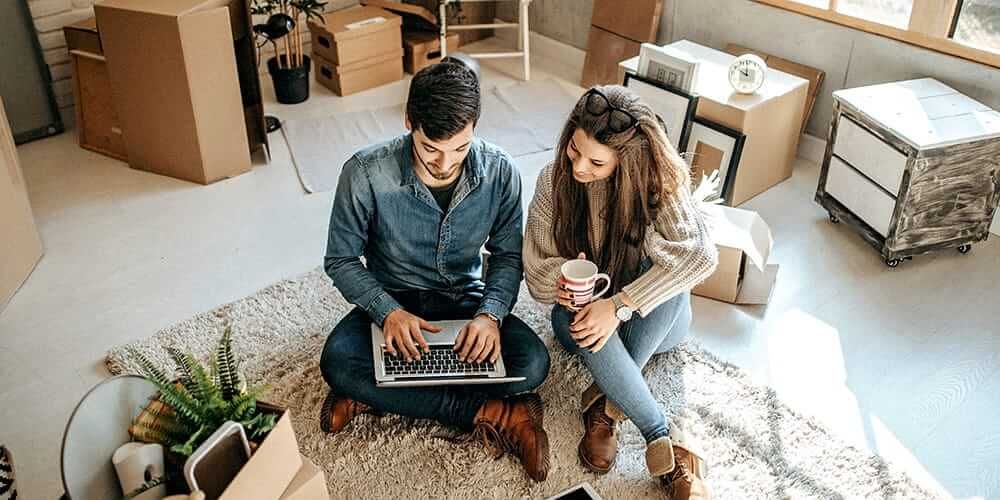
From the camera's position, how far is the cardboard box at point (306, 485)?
1576 mm

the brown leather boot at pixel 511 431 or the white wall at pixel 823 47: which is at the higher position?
the white wall at pixel 823 47

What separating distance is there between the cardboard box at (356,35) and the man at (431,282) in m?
1.90

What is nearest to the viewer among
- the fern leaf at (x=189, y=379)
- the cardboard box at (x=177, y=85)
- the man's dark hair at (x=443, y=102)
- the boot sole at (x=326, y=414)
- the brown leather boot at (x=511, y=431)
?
the fern leaf at (x=189, y=379)

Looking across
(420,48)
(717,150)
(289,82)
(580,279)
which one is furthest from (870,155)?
(289,82)

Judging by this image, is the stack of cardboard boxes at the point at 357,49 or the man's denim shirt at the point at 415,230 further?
the stack of cardboard boxes at the point at 357,49

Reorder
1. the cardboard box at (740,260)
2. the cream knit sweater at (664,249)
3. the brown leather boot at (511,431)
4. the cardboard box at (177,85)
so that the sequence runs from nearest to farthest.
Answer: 1. the cream knit sweater at (664,249)
2. the brown leather boot at (511,431)
3. the cardboard box at (740,260)
4. the cardboard box at (177,85)

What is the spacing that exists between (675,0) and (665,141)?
1934 mm

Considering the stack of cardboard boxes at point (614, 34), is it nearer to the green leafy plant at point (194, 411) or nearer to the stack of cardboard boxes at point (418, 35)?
the stack of cardboard boxes at point (418, 35)

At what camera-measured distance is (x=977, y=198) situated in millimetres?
2684

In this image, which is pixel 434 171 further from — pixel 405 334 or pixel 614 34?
pixel 614 34

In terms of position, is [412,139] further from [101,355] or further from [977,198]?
[977,198]

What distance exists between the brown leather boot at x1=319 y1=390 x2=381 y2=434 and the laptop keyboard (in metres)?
0.21

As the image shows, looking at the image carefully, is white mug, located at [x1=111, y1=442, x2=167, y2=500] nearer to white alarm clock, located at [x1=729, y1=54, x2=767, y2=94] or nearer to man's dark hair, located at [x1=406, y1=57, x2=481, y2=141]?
man's dark hair, located at [x1=406, y1=57, x2=481, y2=141]

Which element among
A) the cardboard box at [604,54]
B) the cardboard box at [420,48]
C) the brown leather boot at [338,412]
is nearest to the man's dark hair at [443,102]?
the brown leather boot at [338,412]
